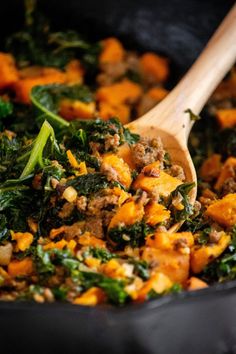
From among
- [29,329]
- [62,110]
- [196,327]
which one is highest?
[196,327]

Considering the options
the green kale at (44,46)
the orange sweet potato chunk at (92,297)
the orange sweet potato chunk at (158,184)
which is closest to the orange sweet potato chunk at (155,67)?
the green kale at (44,46)

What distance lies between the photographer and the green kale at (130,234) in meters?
4.18

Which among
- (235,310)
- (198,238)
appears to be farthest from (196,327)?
(198,238)

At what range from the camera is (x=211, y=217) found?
4.55 meters

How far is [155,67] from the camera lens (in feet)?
22.3

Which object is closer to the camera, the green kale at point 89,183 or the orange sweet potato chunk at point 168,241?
the orange sweet potato chunk at point 168,241

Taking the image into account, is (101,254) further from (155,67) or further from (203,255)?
(155,67)

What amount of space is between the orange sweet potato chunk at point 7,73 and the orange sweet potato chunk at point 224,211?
2549 mm

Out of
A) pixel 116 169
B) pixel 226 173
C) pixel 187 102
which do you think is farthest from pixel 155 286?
pixel 187 102

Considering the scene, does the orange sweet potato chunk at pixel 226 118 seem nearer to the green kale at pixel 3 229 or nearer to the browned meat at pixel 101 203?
the browned meat at pixel 101 203

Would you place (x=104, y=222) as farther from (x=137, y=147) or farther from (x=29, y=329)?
(x=29, y=329)

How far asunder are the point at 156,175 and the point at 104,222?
0.49 meters

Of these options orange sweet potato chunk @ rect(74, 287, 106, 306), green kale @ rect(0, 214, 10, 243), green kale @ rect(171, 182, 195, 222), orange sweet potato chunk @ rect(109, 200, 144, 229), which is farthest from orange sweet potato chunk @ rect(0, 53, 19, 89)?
orange sweet potato chunk @ rect(74, 287, 106, 306)

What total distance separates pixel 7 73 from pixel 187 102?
1.83 metres
